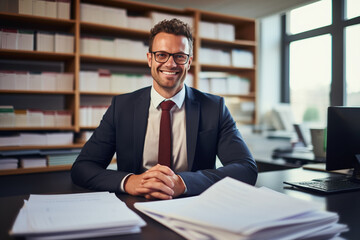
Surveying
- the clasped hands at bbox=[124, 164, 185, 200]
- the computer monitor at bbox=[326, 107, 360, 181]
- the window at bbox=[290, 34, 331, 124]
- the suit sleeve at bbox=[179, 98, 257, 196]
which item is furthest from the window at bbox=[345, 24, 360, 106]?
the clasped hands at bbox=[124, 164, 185, 200]

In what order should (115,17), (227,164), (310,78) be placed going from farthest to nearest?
(310,78) → (115,17) → (227,164)

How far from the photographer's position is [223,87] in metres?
4.27

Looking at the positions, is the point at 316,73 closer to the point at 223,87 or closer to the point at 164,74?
the point at 223,87

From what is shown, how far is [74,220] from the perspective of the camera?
73 cm

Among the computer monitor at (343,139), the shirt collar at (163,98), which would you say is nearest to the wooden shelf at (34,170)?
the shirt collar at (163,98)

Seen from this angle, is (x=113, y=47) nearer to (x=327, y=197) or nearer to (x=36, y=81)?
(x=36, y=81)

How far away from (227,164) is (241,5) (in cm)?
319

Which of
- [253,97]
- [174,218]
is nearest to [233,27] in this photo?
[253,97]

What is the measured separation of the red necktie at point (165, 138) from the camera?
1.56 meters

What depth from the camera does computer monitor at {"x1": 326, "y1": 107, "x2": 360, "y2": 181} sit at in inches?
57.5

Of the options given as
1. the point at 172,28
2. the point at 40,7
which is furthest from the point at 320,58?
the point at 40,7

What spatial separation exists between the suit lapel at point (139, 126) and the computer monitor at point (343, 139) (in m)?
0.89

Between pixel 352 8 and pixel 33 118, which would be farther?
pixel 352 8

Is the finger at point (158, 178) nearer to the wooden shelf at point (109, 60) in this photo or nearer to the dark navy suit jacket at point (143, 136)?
the dark navy suit jacket at point (143, 136)
